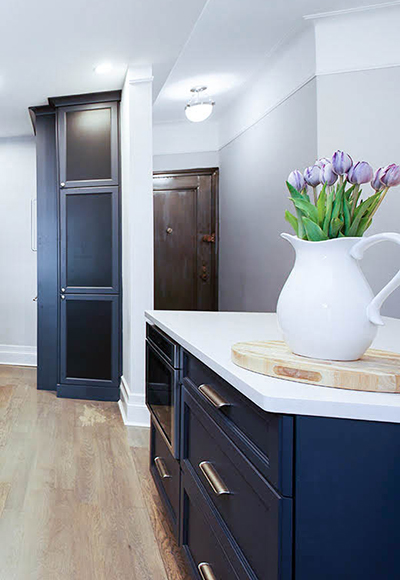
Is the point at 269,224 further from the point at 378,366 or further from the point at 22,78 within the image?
the point at 378,366

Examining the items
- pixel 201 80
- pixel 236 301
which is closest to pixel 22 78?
pixel 201 80

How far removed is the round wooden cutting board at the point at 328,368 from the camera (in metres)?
0.76

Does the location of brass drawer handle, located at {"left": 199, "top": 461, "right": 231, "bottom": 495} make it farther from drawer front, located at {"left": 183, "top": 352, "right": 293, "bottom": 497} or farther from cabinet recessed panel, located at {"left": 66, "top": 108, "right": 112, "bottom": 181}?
cabinet recessed panel, located at {"left": 66, "top": 108, "right": 112, "bottom": 181}

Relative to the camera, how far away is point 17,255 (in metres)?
4.80

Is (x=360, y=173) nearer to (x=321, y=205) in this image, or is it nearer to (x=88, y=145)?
(x=321, y=205)

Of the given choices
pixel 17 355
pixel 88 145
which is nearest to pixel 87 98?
pixel 88 145

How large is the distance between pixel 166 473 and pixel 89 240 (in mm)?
2325

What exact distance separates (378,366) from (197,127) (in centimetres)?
446

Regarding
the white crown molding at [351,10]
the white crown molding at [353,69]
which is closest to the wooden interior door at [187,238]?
the white crown molding at [353,69]

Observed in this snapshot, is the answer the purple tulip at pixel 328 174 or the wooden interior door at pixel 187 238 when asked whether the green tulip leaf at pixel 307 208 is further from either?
the wooden interior door at pixel 187 238

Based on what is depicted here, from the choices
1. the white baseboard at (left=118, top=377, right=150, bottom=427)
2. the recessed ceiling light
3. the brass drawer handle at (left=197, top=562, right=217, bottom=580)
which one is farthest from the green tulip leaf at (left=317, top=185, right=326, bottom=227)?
the recessed ceiling light

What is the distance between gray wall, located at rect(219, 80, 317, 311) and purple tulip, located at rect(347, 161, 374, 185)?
2182 mm

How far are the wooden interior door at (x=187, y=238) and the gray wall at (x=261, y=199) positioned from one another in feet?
0.51

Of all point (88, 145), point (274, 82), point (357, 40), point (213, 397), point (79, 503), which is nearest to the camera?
point (213, 397)
